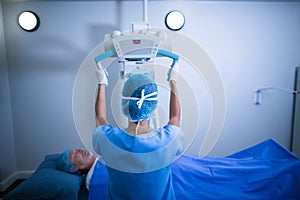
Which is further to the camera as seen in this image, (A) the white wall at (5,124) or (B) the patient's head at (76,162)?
(A) the white wall at (5,124)

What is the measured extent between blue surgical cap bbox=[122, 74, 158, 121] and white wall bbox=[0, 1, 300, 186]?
1.17m

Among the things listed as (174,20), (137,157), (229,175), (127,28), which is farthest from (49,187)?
(174,20)

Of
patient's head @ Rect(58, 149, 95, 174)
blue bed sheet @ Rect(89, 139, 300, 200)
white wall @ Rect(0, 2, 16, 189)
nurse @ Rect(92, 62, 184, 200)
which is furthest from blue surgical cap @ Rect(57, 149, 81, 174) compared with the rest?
white wall @ Rect(0, 2, 16, 189)

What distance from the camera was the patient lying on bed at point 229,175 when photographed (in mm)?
1253

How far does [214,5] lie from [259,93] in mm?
992

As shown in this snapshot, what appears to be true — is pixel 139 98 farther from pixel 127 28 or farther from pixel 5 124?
pixel 5 124

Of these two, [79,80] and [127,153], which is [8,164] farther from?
[127,153]

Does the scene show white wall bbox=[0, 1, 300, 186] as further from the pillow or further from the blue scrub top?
the blue scrub top

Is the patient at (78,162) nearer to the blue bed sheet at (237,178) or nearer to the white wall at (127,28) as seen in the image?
the blue bed sheet at (237,178)

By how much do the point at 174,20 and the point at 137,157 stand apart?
60.0 inches

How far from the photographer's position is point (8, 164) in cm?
209

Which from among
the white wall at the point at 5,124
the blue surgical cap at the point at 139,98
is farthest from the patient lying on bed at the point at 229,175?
the white wall at the point at 5,124

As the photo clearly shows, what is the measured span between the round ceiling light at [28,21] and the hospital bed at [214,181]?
128 centimetres

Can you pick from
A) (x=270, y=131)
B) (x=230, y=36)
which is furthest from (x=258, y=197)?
(x=230, y=36)
